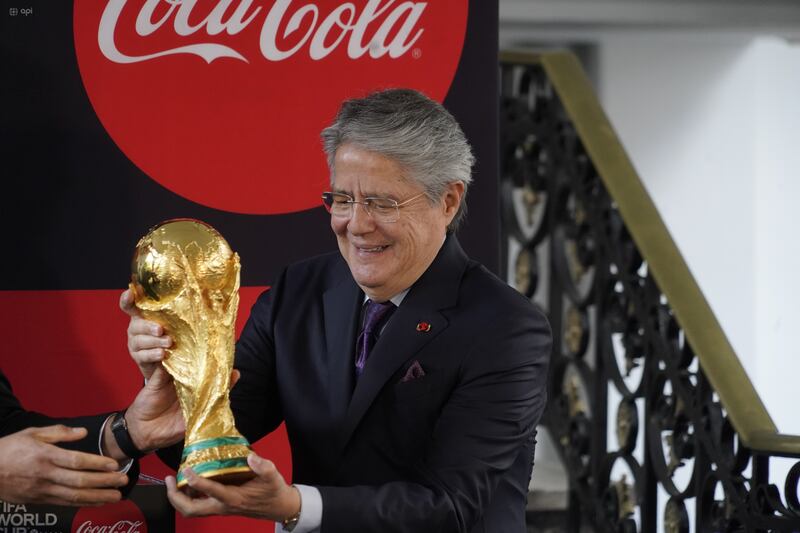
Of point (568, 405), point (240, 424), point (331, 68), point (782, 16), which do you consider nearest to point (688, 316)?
point (568, 405)

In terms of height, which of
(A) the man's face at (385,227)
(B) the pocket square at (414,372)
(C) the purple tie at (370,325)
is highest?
(A) the man's face at (385,227)

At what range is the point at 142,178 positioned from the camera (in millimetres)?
2865

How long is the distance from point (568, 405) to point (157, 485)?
1954 millimetres

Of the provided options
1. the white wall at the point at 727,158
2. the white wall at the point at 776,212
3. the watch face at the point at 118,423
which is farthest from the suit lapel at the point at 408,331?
the white wall at the point at 776,212

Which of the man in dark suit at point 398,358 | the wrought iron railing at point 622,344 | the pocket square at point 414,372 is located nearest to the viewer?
the man in dark suit at point 398,358

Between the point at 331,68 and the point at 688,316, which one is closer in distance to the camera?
the point at 331,68

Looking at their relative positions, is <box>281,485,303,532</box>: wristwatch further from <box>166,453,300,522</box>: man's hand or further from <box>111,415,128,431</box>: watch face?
<box>111,415,128,431</box>: watch face

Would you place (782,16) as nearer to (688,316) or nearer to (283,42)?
(688,316)

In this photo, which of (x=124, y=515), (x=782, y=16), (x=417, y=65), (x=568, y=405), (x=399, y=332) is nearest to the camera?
(x=399, y=332)

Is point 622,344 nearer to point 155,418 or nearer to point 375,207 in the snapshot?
point 375,207

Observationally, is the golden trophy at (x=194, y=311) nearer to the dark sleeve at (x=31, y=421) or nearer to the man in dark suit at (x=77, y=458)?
the man in dark suit at (x=77, y=458)

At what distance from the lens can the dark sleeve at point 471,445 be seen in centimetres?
219

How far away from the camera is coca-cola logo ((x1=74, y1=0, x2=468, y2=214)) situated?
9.32 feet

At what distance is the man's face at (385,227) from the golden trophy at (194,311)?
0.26 meters
